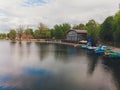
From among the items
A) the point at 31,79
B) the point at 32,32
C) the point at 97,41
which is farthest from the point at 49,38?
the point at 31,79

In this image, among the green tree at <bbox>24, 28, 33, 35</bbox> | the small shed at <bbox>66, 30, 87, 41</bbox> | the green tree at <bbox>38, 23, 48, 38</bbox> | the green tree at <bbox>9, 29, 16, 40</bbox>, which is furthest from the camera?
the green tree at <bbox>24, 28, 33, 35</bbox>

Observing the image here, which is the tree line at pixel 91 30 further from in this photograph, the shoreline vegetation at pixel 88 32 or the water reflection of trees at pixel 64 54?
the water reflection of trees at pixel 64 54

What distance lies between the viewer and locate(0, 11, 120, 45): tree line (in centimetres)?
7219

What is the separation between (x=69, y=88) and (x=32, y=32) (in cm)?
17772

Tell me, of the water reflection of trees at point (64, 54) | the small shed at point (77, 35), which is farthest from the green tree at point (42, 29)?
the water reflection of trees at point (64, 54)

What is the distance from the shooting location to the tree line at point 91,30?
72.2 meters

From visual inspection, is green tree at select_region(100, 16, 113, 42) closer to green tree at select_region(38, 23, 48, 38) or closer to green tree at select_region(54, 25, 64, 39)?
green tree at select_region(54, 25, 64, 39)

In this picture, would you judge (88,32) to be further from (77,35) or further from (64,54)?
(64,54)

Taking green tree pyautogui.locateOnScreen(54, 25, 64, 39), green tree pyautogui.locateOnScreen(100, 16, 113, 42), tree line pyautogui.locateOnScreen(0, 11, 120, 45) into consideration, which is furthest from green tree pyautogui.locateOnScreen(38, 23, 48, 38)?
green tree pyautogui.locateOnScreen(100, 16, 113, 42)

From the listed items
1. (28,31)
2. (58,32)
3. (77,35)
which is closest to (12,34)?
(28,31)

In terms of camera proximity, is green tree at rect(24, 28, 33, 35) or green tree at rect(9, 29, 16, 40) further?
green tree at rect(24, 28, 33, 35)

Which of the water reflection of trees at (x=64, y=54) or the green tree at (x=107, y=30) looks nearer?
the water reflection of trees at (x=64, y=54)

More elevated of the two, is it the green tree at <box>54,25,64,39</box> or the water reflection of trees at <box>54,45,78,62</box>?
the green tree at <box>54,25,64,39</box>

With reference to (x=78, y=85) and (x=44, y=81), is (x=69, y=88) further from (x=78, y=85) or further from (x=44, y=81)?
(x=44, y=81)
